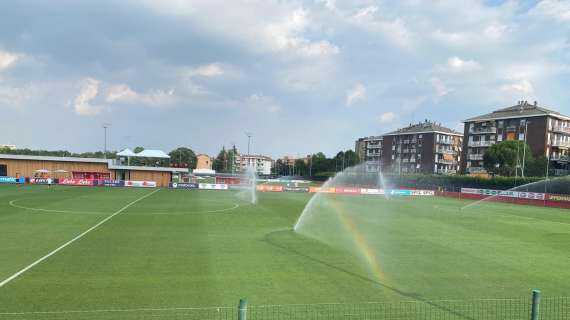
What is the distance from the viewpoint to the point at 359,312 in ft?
35.3

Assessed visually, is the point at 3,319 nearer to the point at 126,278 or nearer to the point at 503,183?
the point at 126,278

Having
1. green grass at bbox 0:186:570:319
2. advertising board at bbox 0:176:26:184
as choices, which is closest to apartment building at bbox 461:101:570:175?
green grass at bbox 0:186:570:319

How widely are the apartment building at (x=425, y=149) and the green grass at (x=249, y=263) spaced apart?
87.7 meters

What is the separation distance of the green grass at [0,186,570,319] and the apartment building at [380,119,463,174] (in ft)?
288

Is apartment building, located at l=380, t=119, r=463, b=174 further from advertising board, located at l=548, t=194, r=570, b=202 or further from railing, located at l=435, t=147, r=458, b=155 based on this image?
advertising board, located at l=548, t=194, r=570, b=202

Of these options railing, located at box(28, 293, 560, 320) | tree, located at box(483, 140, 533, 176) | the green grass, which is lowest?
the green grass

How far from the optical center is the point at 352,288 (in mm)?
12992

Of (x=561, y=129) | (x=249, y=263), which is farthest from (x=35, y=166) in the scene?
(x=561, y=129)

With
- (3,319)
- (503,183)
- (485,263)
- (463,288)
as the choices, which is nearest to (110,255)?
(3,319)

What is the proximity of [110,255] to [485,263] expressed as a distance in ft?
54.0

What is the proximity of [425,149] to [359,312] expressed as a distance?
366ft

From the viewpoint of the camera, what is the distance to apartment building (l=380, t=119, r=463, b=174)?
371 ft

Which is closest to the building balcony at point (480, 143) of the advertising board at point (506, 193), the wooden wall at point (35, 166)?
the advertising board at point (506, 193)

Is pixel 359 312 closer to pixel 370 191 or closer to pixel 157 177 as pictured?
pixel 370 191
